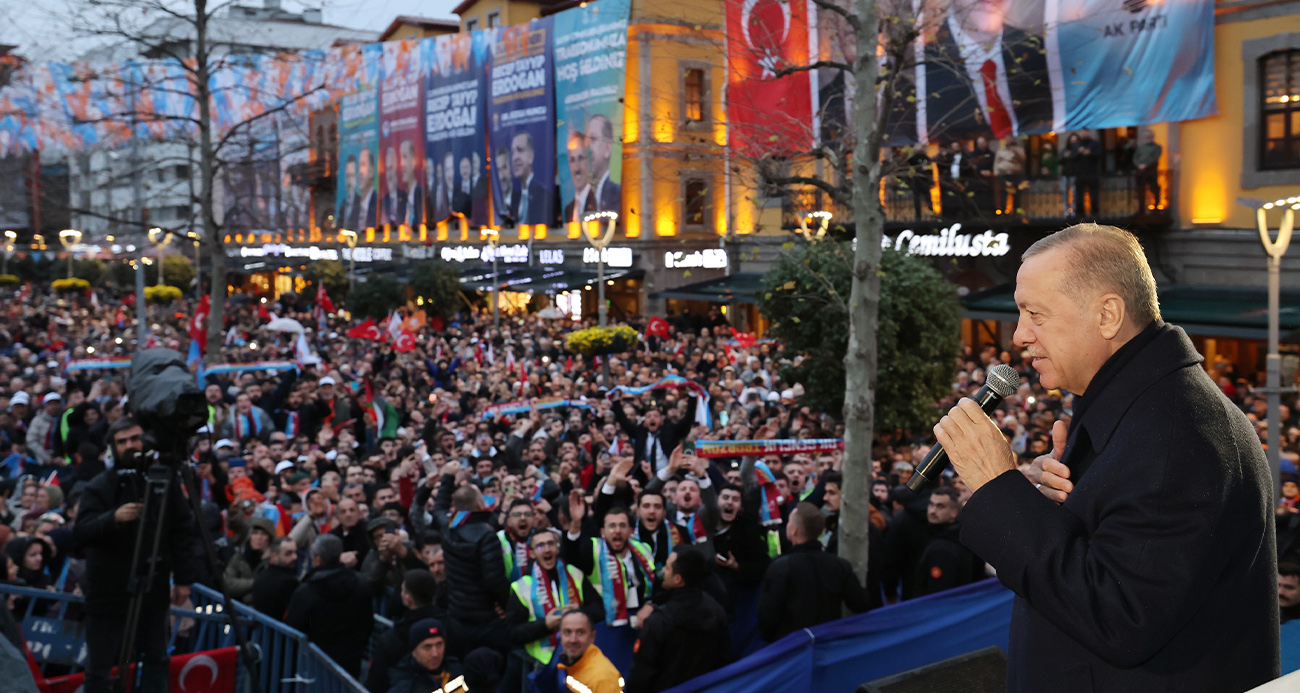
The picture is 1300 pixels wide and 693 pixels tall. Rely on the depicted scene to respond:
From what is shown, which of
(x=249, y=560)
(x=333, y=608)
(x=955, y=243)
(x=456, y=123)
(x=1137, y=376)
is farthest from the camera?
(x=456, y=123)

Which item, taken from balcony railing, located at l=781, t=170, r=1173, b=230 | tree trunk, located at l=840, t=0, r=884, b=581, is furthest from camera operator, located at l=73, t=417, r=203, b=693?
balcony railing, located at l=781, t=170, r=1173, b=230

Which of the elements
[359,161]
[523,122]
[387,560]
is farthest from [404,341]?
[359,161]

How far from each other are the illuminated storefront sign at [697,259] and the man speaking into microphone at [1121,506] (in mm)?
32028

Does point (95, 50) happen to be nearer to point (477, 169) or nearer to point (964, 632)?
point (964, 632)

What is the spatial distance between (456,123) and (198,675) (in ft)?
131

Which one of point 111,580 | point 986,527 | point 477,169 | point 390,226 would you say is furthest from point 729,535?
point 390,226

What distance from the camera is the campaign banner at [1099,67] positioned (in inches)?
758

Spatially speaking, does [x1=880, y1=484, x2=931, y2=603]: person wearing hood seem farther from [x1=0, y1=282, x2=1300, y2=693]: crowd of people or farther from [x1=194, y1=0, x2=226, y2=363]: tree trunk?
[x1=194, y1=0, x2=226, y2=363]: tree trunk

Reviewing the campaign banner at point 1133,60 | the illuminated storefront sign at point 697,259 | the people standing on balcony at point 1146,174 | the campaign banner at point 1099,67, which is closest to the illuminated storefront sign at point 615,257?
the illuminated storefront sign at point 697,259

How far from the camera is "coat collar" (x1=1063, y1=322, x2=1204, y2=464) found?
1.83 metres

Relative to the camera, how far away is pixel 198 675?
18.4 ft

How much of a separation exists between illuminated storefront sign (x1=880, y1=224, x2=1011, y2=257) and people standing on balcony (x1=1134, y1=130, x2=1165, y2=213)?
277cm

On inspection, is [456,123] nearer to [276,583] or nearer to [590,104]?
[590,104]

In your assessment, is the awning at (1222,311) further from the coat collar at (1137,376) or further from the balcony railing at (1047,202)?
the coat collar at (1137,376)
